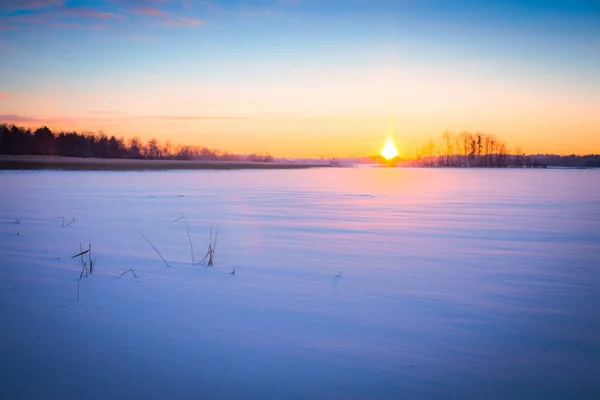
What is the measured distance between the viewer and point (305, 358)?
3.21 metres

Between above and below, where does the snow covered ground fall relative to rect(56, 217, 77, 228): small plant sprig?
below

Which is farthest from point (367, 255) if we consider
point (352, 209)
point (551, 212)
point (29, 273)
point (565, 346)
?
point (551, 212)

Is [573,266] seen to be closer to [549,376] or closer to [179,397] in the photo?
[549,376]

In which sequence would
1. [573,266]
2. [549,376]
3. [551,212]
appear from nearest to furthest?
1. [549,376]
2. [573,266]
3. [551,212]

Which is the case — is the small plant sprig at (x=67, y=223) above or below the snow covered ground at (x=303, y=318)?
above

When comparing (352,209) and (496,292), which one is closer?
(496,292)

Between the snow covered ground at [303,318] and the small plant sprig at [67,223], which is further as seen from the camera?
the small plant sprig at [67,223]

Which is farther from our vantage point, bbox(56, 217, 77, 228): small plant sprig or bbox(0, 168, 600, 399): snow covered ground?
bbox(56, 217, 77, 228): small plant sprig

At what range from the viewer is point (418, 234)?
9016 millimetres

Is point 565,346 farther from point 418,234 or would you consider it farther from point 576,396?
point 418,234

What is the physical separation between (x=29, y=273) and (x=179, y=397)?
413 cm

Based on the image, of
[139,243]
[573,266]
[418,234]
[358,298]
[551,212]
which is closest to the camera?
[358,298]

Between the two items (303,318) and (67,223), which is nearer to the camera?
(303,318)

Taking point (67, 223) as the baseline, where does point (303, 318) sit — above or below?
below
